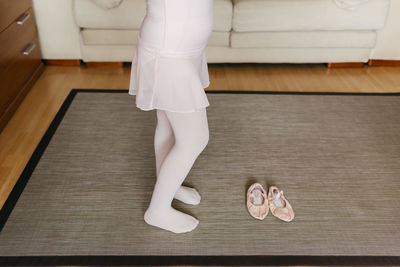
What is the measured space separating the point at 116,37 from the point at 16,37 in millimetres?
662

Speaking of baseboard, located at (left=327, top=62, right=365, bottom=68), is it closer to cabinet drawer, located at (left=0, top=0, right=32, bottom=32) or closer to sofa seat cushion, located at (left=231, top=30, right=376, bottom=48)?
sofa seat cushion, located at (left=231, top=30, right=376, bottom=48)

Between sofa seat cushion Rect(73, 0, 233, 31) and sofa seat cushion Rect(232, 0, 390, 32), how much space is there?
0.09 meters

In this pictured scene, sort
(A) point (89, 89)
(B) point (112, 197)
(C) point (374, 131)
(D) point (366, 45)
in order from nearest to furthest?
(B) point (112, 197) → (C) point (374, 131) → (A) point (89, 89) → (D) point (366, 45)

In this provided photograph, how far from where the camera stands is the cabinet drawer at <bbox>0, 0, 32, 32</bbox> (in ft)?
7.16

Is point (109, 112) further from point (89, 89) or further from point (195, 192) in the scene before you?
point (195, 192)

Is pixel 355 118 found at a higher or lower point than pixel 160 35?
lower

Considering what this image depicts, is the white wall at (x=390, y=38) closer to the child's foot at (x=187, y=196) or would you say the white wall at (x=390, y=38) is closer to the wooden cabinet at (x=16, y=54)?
the child's foot at (x=187, y=196)

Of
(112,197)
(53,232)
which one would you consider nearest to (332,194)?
(112,197)

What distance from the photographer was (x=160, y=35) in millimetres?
1071

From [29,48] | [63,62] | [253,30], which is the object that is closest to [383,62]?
[253,30]

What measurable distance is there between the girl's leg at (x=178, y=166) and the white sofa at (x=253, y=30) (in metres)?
1.62

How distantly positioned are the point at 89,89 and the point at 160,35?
1602 mm

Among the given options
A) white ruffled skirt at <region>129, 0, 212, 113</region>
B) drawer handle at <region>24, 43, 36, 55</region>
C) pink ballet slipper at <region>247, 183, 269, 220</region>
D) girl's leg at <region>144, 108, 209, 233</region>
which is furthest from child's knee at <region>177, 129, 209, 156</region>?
drawer handle at <region>24, 43, 36, 55</region>

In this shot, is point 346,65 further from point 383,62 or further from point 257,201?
point 257,201
